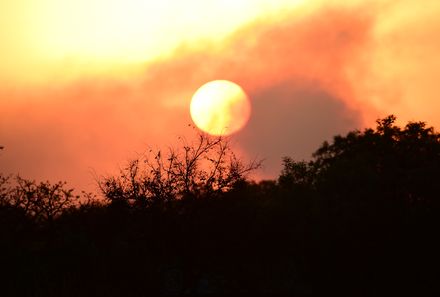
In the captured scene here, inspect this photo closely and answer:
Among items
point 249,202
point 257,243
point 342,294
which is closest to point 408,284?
point 342,294

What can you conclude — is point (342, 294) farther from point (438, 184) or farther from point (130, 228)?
point (130, 228)

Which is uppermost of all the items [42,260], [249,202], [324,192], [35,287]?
[324,192]

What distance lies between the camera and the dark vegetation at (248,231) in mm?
30344

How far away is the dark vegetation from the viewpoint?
30.3 m

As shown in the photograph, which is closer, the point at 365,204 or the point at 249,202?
the point at 249,202

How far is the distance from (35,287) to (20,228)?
13142mm

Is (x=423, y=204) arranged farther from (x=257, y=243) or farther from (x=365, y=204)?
(x=257, y=243)

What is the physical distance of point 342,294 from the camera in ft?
149

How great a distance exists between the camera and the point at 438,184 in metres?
46.1

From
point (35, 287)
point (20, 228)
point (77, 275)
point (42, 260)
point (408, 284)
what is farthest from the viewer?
point (408, 284)

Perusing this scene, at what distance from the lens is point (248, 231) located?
3541cm

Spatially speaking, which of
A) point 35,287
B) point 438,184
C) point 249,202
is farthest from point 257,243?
point 35,287

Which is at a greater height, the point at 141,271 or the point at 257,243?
the point at 257,243

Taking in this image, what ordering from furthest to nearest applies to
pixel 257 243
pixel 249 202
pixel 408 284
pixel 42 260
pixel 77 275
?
pixel 408 284
pixel 257 243
pixel 249 202
pixel 42 260
pixel 77 275
